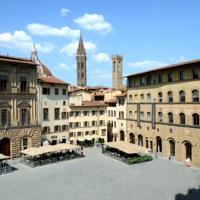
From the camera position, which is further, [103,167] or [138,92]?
[138,92]

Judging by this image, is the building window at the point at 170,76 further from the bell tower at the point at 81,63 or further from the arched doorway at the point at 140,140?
the bell tower at the point at 81,63

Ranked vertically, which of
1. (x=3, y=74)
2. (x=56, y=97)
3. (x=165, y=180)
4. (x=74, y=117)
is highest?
(x=3, y=74)

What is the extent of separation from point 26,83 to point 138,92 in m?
19.0

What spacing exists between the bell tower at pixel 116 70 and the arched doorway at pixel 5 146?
77018 mm

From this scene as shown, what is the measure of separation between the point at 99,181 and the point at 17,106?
17.7m

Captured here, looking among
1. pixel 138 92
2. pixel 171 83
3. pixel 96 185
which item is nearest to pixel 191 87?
pixel 171 83

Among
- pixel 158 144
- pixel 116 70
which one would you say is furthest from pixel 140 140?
pixel 116 70

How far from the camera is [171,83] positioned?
3706 centimetres

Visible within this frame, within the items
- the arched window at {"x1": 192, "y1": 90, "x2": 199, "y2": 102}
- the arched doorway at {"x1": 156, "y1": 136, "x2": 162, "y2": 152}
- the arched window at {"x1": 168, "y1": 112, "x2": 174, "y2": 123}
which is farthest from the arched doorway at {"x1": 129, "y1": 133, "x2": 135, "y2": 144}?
the arched window at {"x1": 192, "y1": 90, "x2": 199, "y2": 102}

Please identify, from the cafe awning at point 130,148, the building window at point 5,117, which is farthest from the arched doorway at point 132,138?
the building window at point 5,117

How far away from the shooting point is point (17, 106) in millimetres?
36906

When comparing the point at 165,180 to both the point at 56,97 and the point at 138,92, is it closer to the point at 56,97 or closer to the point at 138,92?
the point at 138,92

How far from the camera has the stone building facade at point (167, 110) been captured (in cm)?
3341

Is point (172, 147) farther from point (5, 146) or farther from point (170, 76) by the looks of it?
point (5, 146)
